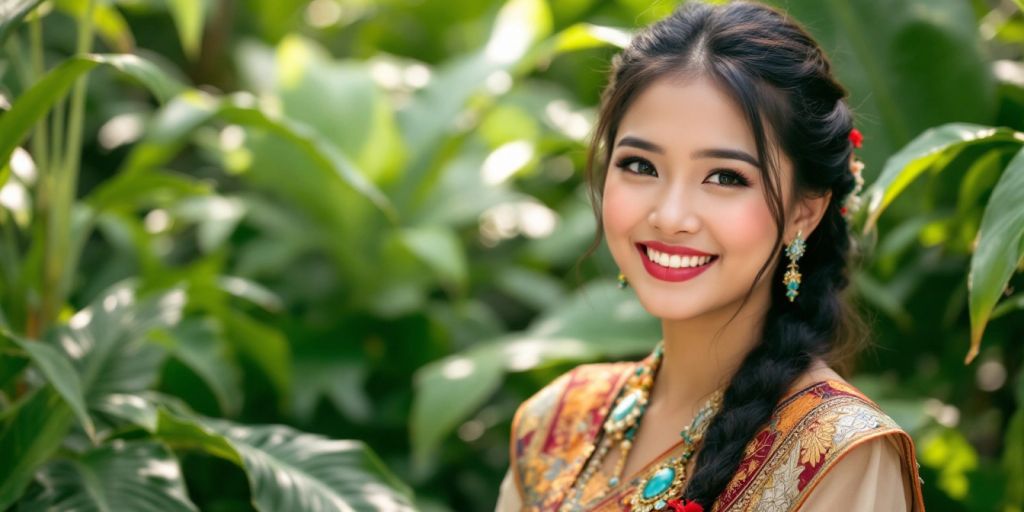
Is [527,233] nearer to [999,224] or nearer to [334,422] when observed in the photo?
[334,422]

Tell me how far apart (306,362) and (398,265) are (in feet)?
0.83

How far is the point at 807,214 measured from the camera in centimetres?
115

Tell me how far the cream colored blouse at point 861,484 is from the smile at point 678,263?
222 mm

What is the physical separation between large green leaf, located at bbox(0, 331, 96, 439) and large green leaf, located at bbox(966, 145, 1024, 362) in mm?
923

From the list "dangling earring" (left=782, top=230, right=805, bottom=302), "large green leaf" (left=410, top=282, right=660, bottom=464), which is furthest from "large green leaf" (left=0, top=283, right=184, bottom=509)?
"dangling earring" (left=782, top=230, right=805, bottom=302)

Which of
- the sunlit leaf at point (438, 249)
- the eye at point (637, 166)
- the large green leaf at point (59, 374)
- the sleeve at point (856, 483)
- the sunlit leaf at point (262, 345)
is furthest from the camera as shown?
the sunlit leaf at point (438, 249)

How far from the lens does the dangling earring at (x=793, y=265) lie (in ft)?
3.70

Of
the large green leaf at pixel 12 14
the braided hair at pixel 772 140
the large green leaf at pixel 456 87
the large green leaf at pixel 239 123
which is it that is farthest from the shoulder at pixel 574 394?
the large green leaf at pixel 456 87

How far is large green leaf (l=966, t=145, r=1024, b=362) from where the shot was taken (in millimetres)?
1051

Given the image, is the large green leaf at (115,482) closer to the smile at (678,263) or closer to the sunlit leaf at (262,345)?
the sunlit leaf at (262,345)

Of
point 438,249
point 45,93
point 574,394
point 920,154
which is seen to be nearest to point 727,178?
point 920,154

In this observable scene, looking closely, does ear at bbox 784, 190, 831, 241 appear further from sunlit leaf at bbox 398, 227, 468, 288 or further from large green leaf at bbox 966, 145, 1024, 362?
sunlit leaf at bbox 398, 227, 468, 288

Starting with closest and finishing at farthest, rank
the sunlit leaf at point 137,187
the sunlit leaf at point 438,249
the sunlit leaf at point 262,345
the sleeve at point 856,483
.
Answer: the sleeve at point 856,483, the sunlit leaf at point 137,187, the sunlit leaf at point 262,345, the sunlit leaf at point 438,249

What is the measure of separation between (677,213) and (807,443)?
0.80 feet
